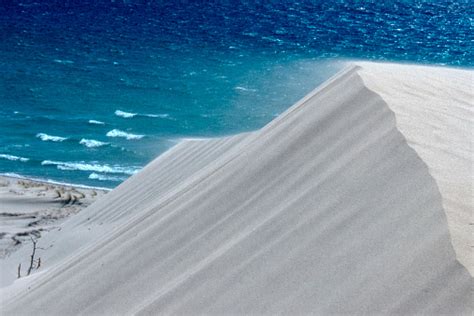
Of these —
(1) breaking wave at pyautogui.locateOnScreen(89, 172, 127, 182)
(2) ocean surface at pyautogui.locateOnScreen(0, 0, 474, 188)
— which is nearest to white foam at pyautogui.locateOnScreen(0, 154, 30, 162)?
(2) ocean surface at pyautogui.locateOnScreen(0, 0, 474, 188)

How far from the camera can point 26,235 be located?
10.4 m

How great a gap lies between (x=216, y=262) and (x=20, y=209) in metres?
8.00

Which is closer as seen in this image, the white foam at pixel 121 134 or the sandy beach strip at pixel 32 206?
the sandy beach strip at pixel 32 206

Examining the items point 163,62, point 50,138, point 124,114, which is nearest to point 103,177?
point 50,138

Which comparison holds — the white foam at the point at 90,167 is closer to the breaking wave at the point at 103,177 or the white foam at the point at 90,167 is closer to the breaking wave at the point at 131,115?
the breaking wave at the point at 103,177

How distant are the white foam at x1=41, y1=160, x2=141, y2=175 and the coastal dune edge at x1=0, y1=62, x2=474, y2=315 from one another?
889cm

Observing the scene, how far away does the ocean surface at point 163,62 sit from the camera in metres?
18.2

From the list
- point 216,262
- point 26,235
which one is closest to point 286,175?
point 216,262

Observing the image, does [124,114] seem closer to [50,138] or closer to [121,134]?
[121,134]

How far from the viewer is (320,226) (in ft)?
14.8

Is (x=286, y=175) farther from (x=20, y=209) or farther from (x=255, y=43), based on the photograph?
(x=255, y=43)

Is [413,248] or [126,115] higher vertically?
[413,248]

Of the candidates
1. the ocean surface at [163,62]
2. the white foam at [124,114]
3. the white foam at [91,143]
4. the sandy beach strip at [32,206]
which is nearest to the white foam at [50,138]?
the ocean surface at [163,62]

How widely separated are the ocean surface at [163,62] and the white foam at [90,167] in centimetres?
3
